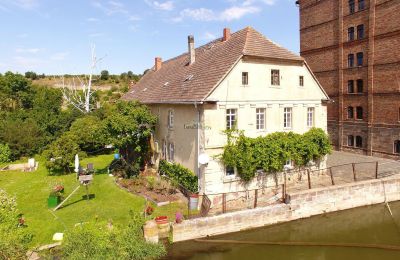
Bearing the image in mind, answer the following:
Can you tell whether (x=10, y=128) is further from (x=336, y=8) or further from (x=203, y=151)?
(x=336, y=8)

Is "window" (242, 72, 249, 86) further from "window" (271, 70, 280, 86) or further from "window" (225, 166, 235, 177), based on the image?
"window" (225, 166, 235, 177)

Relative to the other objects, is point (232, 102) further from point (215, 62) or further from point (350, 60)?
point (350, 60)

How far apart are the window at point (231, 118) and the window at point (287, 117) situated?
172 inches

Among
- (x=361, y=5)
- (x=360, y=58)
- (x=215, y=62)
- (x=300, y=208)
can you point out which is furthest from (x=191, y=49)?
(x=361, y=5)

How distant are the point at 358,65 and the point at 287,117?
1485 cm

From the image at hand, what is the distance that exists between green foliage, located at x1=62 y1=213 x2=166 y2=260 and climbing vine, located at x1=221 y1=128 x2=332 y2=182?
7.13 m

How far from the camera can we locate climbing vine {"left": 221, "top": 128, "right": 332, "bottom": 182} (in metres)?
18.4

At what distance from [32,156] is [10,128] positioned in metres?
3.90

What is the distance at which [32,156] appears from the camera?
34812 millimetres

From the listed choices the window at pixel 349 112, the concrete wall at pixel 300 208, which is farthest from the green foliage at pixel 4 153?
the window at pixel 349 112

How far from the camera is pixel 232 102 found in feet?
61.3

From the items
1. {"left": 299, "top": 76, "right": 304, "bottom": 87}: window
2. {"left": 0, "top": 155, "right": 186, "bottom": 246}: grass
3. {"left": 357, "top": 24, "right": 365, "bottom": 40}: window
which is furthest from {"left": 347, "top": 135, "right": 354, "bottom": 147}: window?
{"left": 0, "top": 155, "right": 186, "bottom": 246}: grass

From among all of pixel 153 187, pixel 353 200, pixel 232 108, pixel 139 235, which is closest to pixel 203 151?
pixel 232 108

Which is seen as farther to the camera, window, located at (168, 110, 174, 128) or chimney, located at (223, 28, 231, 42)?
chimney, located at (223, 28, 231, 42)
